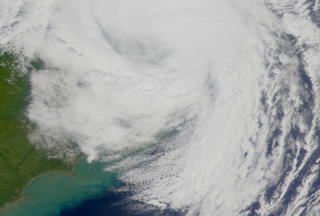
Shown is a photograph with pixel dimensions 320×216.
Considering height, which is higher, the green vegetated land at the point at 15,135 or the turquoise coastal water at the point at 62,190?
the green vegetated land at the point at 15,135

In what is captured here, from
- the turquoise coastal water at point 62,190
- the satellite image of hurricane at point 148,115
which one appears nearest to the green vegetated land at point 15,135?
the satellite image of hurricane at point 148,115

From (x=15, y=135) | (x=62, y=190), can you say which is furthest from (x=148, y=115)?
(x=15, y=135)

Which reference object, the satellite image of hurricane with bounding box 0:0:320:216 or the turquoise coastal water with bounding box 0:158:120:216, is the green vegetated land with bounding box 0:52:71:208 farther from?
the turquoise coastal water with bounding box 0:158:120:216

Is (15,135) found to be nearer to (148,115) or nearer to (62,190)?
(62,190)

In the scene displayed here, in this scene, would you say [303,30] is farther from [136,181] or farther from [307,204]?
[136,181]

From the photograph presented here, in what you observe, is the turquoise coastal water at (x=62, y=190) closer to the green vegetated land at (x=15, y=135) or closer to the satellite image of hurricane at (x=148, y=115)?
the satellite image of hurricane at (x=148, y=115)

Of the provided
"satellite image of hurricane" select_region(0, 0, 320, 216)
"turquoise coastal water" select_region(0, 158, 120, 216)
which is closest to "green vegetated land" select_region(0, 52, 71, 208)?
→ "satellite image of hurricane" select_region(0, 0, 320, 216)
